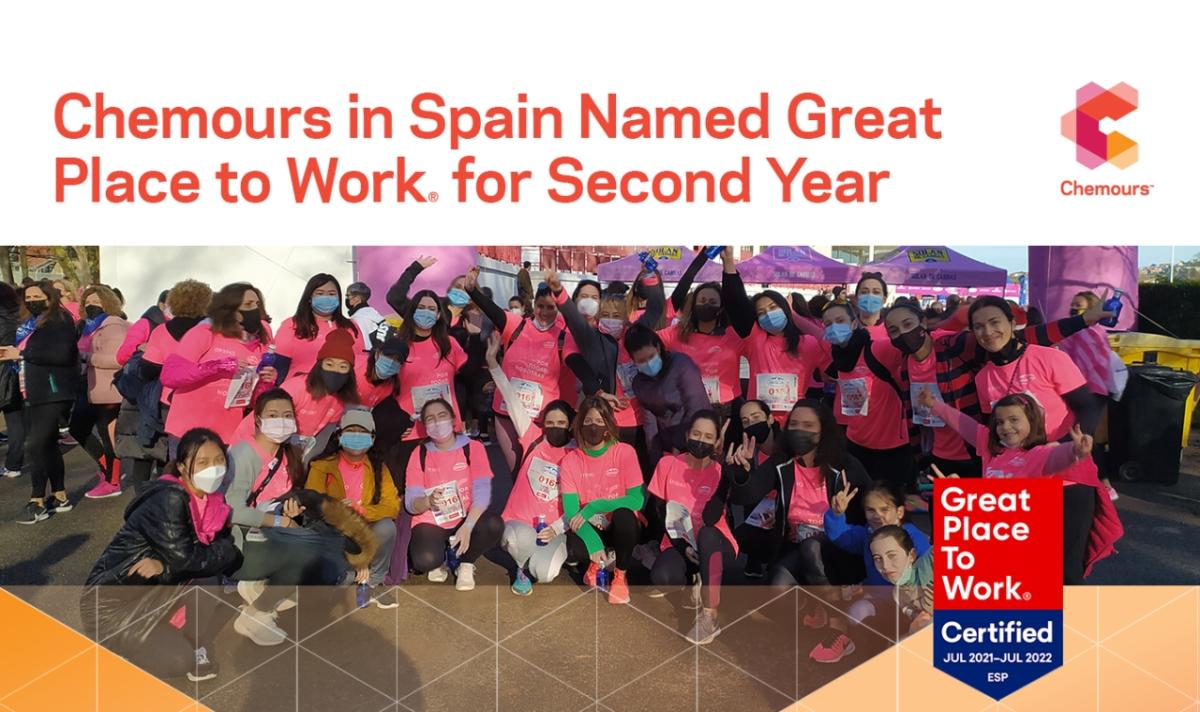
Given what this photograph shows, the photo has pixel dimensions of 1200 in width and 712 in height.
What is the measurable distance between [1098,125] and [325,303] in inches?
97.4

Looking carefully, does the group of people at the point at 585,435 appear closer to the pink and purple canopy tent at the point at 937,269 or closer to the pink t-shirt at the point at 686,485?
the pink t-shirt at the point at 686,485

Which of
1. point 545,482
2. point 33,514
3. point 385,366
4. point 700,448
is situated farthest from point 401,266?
point 33,514

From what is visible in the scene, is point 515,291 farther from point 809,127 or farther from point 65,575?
point 65,575

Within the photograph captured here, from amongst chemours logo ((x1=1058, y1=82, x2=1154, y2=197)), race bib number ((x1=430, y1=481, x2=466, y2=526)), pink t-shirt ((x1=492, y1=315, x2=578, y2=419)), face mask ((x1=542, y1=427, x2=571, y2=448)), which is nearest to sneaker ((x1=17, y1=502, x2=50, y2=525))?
race bib number ((x1=430, y1=481, x2=466, y2=526))

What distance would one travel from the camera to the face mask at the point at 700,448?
3455 millimetres

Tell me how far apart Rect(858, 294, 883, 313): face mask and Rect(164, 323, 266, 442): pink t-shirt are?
2.31 metres

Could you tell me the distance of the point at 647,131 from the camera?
7.29 feet

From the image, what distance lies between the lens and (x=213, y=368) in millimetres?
3395

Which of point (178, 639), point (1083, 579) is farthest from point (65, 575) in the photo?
point (1083, 579)

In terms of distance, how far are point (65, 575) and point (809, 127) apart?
11.4ft

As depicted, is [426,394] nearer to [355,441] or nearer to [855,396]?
[355,441]

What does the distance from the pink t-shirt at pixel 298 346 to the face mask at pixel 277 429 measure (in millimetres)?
321

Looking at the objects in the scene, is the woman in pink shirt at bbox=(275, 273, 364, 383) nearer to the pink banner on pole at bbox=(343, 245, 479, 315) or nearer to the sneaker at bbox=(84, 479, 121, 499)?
the pink banner on pole at bbox=(343, 245, 479, 315)

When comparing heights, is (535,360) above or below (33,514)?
above
